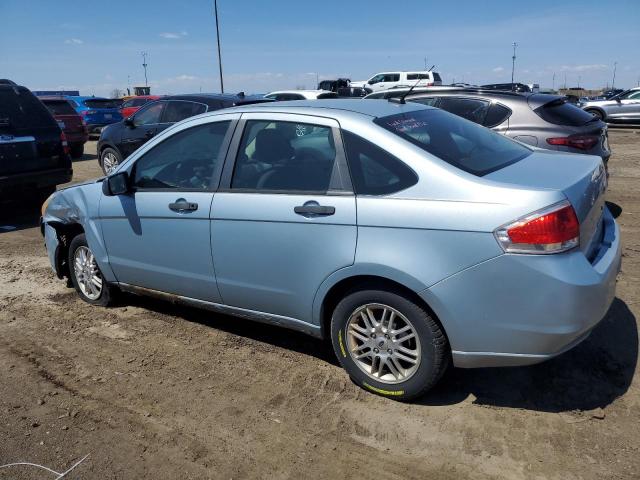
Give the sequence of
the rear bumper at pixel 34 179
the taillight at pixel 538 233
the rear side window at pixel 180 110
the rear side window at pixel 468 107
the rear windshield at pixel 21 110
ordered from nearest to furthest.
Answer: the taillight at pixel 538 233
the rear side window at pixel 468 107
the rear bumper at pixel 34 179
the rear windshield at pixel 21 110
the rear side window at pixel 180 110

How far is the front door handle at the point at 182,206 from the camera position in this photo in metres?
3.72

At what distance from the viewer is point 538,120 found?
643 cm

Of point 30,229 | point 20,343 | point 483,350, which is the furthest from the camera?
point 30,229

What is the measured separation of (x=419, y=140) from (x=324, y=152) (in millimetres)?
567

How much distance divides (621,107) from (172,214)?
23.7 metres

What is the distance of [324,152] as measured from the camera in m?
3.34

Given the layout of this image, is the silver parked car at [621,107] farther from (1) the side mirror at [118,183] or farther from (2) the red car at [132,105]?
(1) the side mirror at [118,183]

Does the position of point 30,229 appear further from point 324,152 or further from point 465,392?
point 465,392

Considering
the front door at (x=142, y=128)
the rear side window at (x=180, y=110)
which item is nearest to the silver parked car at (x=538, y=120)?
the rear side window at (x=180, y=110)

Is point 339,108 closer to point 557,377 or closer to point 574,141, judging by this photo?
point 557,377

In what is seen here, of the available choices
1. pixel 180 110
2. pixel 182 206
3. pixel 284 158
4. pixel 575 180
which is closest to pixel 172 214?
pixel 182 206

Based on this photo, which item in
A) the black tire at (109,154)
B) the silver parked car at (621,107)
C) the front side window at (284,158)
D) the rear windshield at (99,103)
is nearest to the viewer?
the front side window at (284,158)

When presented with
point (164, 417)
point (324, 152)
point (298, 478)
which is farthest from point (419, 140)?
point (164, 417)

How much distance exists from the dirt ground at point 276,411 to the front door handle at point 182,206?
1.04 meters
